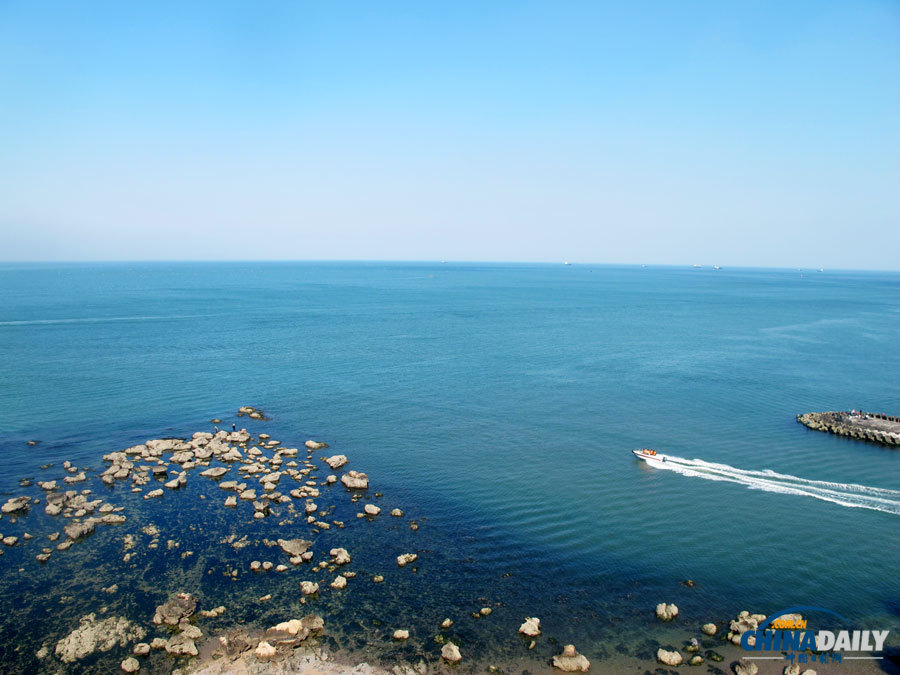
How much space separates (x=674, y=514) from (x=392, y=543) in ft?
85.9

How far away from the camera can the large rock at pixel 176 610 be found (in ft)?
105

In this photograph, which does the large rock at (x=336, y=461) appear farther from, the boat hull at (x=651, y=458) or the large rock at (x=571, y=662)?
the boat hull at (x=651, y=458)

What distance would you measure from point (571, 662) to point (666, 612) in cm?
852

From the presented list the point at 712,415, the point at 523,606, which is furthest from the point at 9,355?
the point at 712,415

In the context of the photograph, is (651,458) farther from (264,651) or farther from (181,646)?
(181,646)

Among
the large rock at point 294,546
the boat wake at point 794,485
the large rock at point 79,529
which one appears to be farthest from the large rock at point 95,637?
the boat wake at point 794,485

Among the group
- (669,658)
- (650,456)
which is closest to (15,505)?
(669,658)

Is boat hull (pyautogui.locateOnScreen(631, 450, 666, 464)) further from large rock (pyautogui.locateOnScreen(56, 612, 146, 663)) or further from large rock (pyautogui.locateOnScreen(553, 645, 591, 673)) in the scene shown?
large rock (pyautogui.locateOnScreen(56, 612, 146, 663))

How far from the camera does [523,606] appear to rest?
34.6 metres

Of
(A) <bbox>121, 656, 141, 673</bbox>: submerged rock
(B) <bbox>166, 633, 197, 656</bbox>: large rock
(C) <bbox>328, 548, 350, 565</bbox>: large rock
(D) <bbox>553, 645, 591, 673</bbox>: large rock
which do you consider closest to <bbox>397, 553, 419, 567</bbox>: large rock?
(C) <bbox>328, 548, 350, 565</bbox>: large rock

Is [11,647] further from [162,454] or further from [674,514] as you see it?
[674,514]

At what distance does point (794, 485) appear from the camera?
53281 mm

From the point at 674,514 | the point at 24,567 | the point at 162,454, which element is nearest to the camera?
the point at 24,567

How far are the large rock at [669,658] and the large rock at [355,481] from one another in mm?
29914
